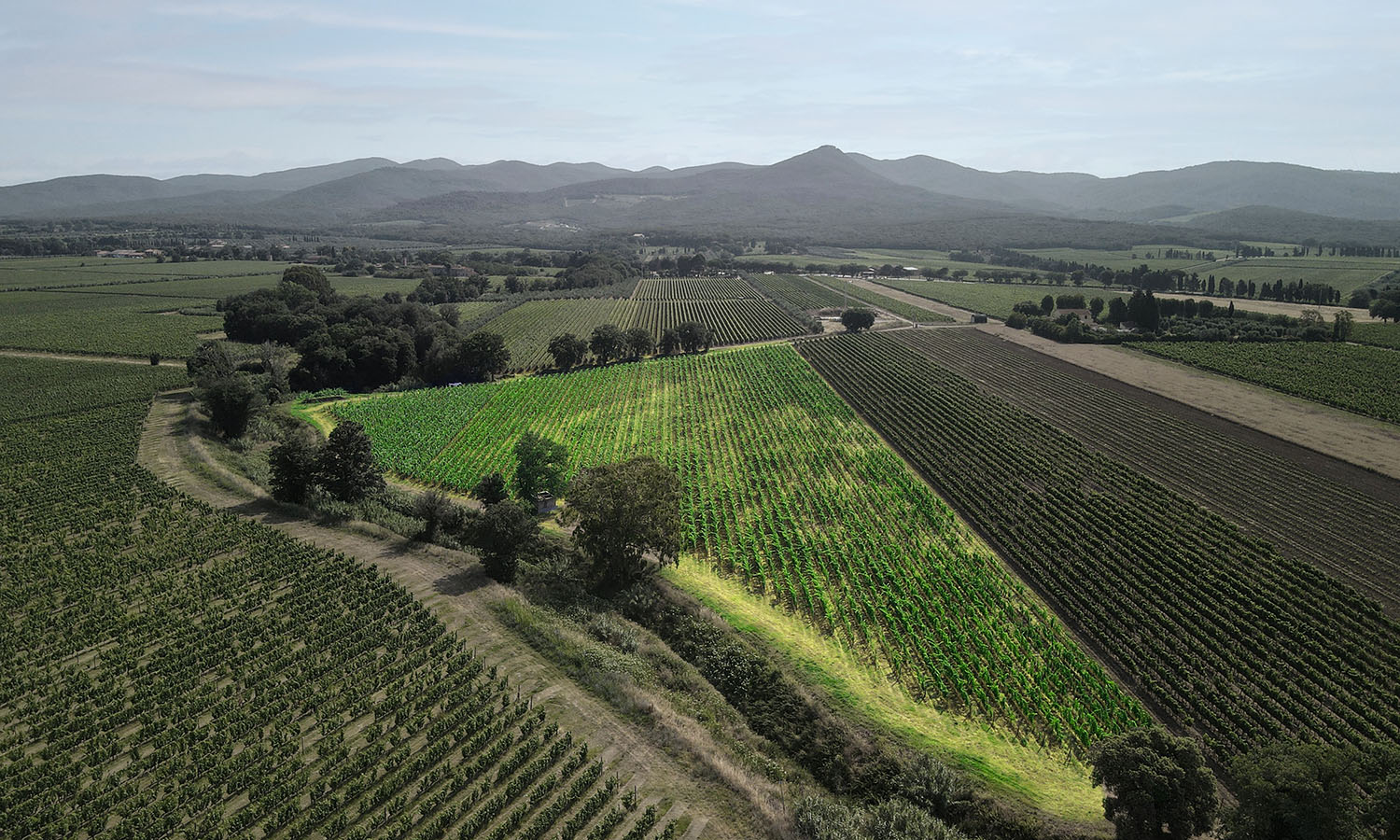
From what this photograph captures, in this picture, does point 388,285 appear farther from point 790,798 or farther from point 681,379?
point 790,798

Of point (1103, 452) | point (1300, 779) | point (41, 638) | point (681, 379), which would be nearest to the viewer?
point (1300, 779)

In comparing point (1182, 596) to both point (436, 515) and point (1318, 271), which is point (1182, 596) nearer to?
point (436, 515)

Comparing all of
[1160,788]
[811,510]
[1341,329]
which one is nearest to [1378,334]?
[1341,329]

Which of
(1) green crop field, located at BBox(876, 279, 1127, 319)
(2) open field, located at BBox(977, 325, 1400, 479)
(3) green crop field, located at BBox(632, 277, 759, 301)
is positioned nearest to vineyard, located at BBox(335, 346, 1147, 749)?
(2) open field, located at BBox(977, 325, 1400, 479)

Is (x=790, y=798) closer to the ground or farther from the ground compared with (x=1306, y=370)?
closer to the ground

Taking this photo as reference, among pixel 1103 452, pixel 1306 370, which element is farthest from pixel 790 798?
pixel 1306 370

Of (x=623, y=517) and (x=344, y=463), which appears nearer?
(x=623, y=517)

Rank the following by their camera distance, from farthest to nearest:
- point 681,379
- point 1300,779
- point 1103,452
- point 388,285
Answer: point 388,285, point 681,379, point 1103,452, point 1300,779

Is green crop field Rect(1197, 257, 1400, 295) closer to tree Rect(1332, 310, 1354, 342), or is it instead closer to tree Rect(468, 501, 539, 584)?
tree Rect(1332, 310, 1354, 342)
